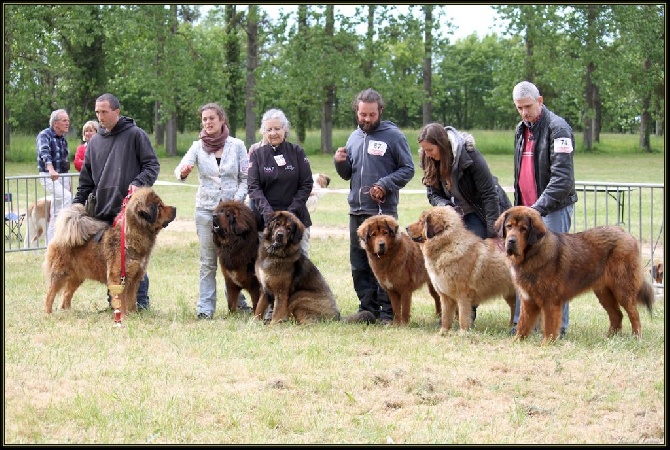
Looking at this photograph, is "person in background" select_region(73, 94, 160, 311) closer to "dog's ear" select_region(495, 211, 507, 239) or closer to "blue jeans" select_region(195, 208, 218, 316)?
"blue jeans" select_region(195, 208, 218, 316)

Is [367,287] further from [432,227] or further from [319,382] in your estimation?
[319,382]

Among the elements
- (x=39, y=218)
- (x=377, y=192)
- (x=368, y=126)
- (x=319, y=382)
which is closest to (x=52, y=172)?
(x=39, y=218)

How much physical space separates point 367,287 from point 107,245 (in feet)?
8.42

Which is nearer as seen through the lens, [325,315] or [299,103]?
[325,315]

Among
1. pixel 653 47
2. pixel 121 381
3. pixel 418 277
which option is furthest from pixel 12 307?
pixel 653 47

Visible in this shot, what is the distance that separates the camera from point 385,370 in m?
5.95

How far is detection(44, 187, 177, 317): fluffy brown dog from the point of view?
26.1 feet

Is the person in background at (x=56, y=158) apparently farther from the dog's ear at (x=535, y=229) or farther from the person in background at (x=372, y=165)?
the dog's ear at (x=535, y=229)

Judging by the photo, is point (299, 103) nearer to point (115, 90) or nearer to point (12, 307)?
point (115, 90)

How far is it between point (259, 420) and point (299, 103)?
37.8m

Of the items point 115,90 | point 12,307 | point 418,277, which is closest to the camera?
point 418,277

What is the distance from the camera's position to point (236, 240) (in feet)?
26.1

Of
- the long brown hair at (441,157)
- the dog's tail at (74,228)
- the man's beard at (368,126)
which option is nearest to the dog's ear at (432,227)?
the long brown hair at (441,157)

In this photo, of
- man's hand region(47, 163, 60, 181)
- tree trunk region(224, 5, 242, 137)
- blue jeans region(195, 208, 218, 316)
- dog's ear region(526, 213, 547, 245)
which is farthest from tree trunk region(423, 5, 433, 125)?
dog's ear region(526, 213, 547, 245)
